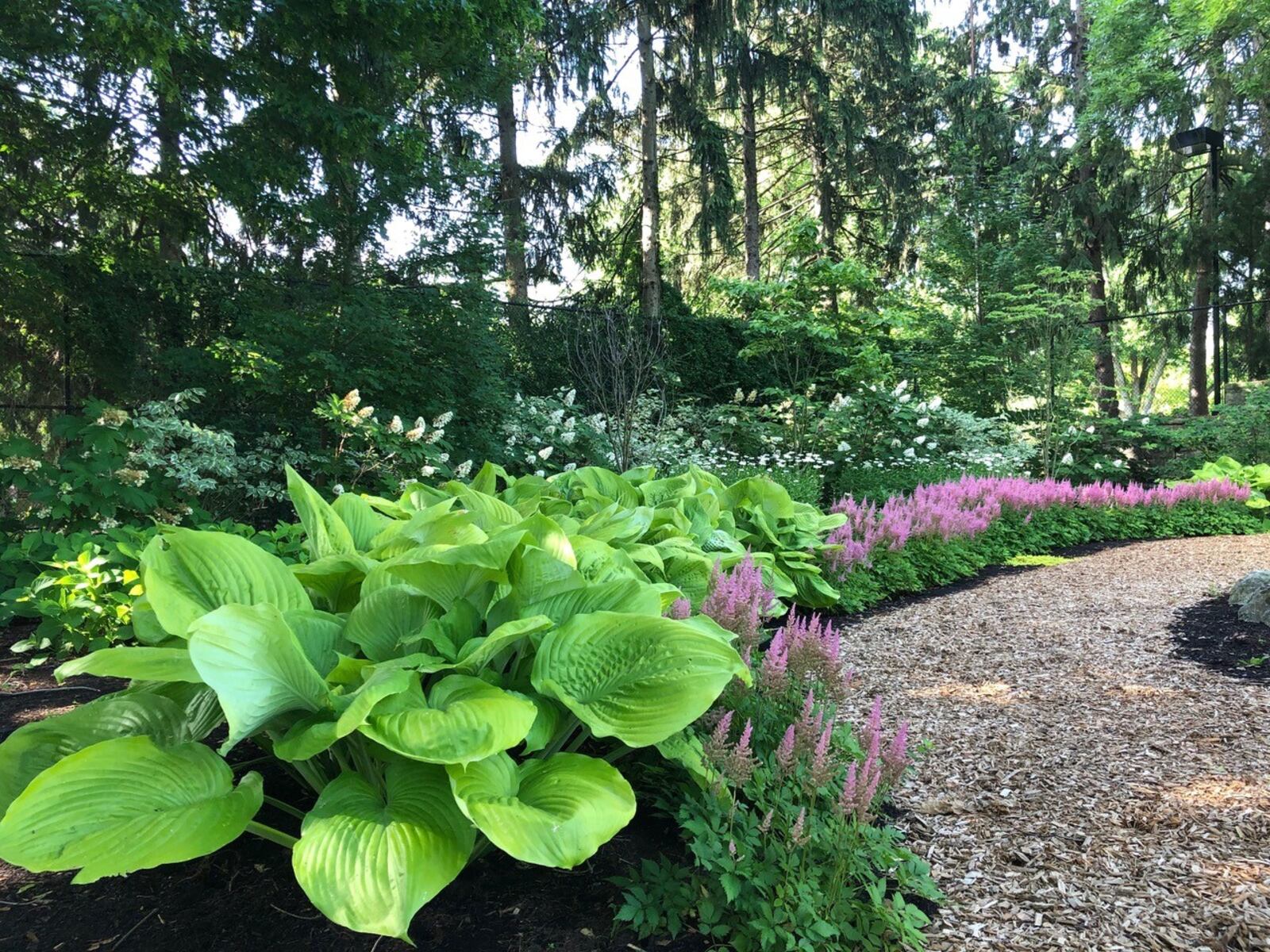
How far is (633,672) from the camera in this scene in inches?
59.6

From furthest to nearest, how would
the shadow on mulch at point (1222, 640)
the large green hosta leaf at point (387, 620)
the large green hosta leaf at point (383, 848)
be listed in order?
the shadow on mulch at point (1222, 640) → the large green hosta leaf at point (387, 620) → the large green hosta leaf at point (383, 848)

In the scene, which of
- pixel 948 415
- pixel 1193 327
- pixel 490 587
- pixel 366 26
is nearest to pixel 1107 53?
pixel 1193 327

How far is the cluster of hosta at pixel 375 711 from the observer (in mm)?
1165

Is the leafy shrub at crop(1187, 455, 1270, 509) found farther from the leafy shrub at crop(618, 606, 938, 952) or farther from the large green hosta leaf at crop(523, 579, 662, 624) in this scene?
the large green hosta leaf at crop(523, 579, 662, 624)

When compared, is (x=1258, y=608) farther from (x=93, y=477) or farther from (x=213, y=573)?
(x=93, y=477)

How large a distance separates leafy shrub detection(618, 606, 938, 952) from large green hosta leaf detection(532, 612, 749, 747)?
17 cm

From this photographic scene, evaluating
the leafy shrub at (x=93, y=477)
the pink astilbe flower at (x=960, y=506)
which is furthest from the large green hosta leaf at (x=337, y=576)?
the pink astilbe flower at (x=960, y=506)

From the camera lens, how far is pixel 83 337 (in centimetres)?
570

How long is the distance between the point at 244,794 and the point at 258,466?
15.4ft

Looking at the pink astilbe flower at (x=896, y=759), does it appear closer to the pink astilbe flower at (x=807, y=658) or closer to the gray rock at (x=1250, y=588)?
the pink astilbe flower at (x=807, y=658)

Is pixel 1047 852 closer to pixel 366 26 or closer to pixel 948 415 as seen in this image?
pixel 366 26

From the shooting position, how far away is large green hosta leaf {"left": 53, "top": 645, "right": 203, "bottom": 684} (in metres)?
1.35

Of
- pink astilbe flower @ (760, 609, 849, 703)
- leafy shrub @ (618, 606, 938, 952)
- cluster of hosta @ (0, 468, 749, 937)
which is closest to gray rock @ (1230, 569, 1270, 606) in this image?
pink astilbe flower @ (760, 609, 849, 703)

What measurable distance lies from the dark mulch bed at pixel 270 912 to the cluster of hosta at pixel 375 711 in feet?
0.50
